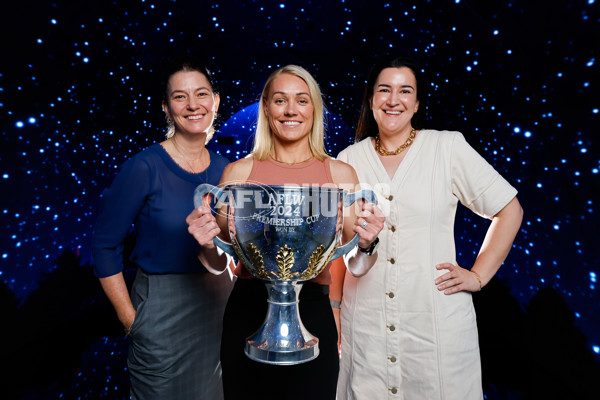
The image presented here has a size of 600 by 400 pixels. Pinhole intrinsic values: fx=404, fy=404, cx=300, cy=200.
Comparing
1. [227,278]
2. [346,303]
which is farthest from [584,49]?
[227,278]

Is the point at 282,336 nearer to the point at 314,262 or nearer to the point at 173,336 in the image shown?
the point at 314,262

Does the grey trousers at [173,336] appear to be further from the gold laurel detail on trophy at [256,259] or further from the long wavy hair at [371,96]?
the long wavy hair at [371,96]

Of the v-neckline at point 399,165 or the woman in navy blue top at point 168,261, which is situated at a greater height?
the v-neckline at point 399,165

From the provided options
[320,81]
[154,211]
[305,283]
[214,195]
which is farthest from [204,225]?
[320,81]

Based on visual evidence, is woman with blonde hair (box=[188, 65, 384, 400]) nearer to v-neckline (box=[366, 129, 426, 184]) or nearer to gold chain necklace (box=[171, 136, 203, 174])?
v-neckline (box=[366, 129, 426, 184])

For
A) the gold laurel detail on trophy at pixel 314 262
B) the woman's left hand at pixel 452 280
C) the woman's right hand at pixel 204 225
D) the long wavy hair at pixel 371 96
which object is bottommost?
the woman's left hand at pixel 452 280

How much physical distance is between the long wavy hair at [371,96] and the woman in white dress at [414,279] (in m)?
0.03

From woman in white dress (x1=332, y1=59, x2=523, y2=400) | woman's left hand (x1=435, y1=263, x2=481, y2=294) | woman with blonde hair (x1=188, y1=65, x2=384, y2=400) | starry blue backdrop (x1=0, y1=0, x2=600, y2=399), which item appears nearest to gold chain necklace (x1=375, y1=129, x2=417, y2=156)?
woman in white dress (x1=332, y1=59, x2=523, y2=400)

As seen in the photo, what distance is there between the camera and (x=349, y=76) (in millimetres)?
3295

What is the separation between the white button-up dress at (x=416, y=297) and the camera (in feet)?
3.64

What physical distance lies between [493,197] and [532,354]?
5.40ft

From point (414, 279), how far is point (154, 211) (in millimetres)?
797

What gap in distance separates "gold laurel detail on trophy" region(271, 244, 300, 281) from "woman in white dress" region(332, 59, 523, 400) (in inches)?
16.6

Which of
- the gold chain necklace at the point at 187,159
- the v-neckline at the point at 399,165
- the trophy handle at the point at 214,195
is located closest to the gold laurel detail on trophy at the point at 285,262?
the trophy handle at the point at 214,195
